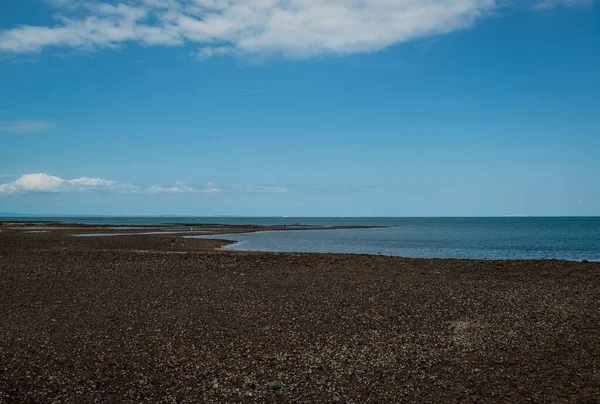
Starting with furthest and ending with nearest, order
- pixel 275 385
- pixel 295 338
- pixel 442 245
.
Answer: pixel 442 245
pixel 295 338
pixel 275 385

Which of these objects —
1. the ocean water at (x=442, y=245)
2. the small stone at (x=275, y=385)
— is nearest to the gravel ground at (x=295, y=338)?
the small stone at (x=275, y=385)

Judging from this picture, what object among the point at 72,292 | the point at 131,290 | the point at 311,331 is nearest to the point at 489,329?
the point at 311,331

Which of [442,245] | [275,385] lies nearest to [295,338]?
[275,385]

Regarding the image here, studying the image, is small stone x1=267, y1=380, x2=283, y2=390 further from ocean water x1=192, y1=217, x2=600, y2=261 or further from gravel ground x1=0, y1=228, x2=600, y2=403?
ocean water x1=192, y1=217, x2=600, y2=261

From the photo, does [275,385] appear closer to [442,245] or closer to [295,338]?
[295,338]

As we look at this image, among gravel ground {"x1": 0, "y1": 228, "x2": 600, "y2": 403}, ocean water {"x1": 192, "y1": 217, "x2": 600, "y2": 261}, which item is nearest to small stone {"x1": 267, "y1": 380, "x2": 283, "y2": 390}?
gravel ground {"x1": 0, "y1": 228, "x2": 600, "y2": 403}

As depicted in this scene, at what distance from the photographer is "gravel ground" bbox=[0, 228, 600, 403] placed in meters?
11.1

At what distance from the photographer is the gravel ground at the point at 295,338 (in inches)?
436

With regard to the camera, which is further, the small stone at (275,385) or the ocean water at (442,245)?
the ocean water at (442,245)

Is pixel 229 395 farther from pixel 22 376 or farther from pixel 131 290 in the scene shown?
pixel 131 290

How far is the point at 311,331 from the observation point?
16.0 meters

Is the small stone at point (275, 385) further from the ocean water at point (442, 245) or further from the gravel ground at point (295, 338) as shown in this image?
the ocean water at point (442, 245)

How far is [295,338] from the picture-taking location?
15.2m

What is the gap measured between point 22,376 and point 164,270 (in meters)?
19.7
